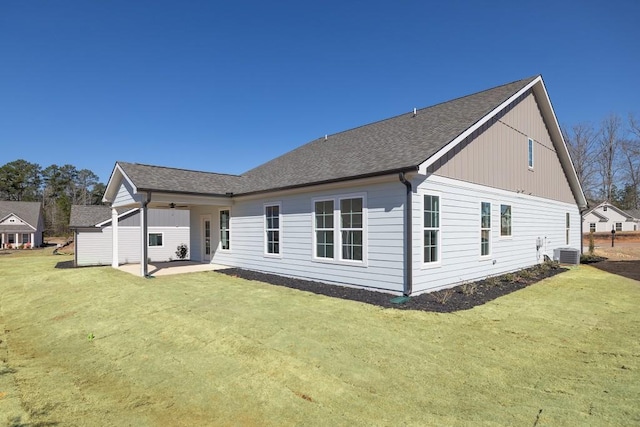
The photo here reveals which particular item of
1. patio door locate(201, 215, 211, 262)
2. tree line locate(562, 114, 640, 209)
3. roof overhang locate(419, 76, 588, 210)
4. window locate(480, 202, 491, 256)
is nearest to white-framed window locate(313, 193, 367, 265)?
roof overhang locate(419, 76, 588, 210)

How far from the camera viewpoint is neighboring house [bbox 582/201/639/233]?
4416cm

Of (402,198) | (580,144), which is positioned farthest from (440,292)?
(580,144)

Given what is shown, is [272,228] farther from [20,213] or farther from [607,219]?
[607,219]

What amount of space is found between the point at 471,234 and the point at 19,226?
49293 millimetres

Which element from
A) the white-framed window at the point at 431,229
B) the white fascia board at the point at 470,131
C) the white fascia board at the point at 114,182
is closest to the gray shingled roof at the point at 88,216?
the white fascia board at the point at 114,182

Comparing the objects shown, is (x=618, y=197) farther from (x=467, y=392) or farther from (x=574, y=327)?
(x=467, y=392)

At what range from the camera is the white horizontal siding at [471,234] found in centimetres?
790

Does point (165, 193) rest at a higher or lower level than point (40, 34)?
lower

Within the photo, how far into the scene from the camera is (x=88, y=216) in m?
20.0

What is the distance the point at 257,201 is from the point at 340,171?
417 centimetres

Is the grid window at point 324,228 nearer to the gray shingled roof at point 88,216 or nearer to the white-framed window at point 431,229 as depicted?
the white-framed window at point 431,229

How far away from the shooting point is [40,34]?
399 inches

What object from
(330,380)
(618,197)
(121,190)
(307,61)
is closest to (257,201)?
(121,190)

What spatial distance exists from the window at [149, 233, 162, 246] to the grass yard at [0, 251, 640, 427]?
1099cm
